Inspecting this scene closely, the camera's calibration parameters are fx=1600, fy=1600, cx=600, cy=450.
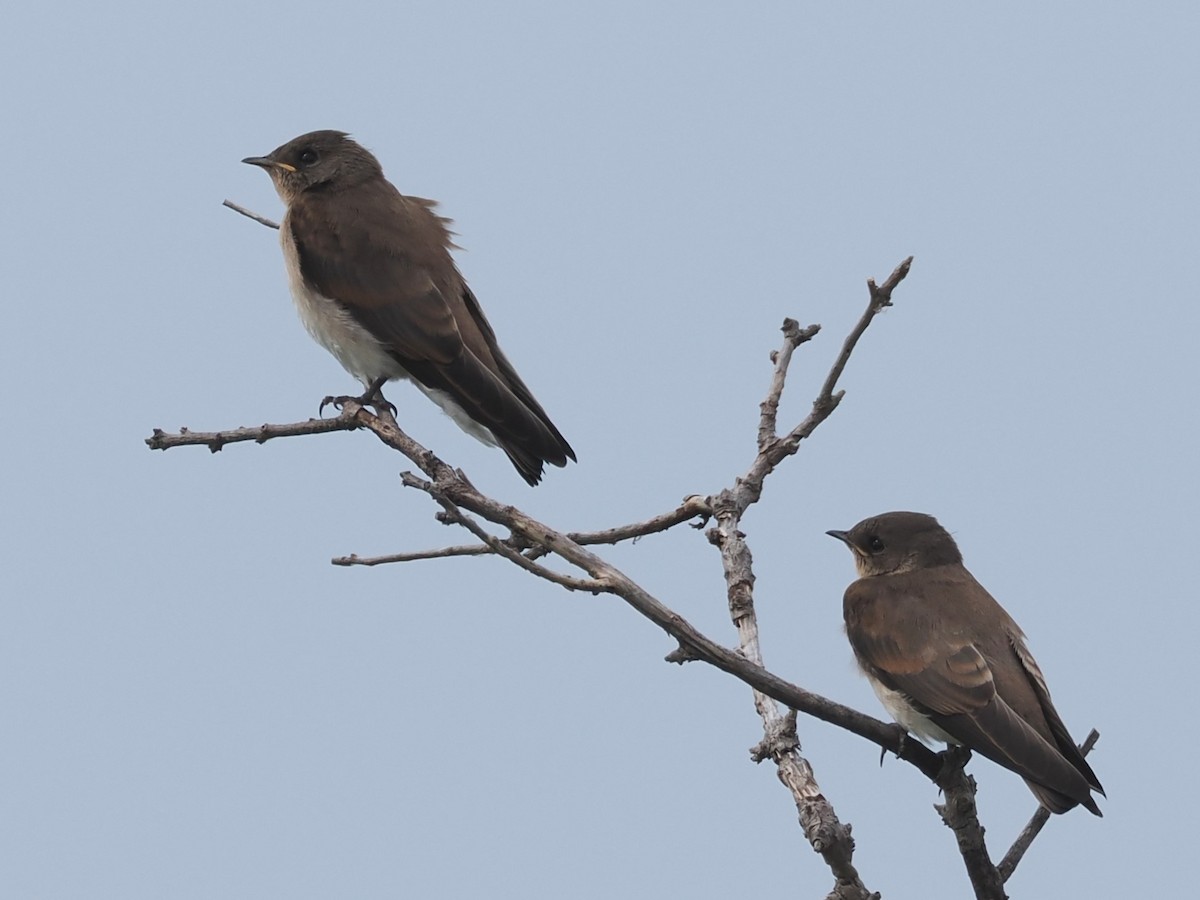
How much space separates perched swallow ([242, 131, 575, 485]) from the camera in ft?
26.4

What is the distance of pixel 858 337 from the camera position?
6.50 metres

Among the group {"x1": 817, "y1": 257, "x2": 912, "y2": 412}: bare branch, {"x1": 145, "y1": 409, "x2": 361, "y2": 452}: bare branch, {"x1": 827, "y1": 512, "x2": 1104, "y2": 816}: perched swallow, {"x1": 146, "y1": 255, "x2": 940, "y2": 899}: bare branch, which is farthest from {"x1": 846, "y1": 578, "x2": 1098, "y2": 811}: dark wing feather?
{"x1": 145, "y1": 409, "x2": 361, "y2": 452}: bare branch

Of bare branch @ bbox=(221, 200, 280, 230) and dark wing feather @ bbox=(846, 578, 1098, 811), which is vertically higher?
bare branch @ bbox=(221, 200, 280, 230)

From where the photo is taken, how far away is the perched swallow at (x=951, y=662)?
6180mm

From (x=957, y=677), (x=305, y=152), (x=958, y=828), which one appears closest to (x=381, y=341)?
(x=305, y=152)

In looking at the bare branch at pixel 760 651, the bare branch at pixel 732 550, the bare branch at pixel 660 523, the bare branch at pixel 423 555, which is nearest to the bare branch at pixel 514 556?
the bare branch at pixel 732 550

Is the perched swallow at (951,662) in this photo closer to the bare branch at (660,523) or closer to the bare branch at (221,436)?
the bare branch at (660,523)

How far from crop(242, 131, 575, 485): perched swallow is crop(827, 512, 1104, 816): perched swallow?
1.74 m

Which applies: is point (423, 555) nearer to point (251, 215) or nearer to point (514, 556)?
point (514, 556)

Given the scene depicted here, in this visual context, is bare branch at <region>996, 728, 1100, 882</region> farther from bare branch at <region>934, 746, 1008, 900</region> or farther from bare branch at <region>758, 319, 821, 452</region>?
bare branch at <region>758, 319, 821, 452</region>

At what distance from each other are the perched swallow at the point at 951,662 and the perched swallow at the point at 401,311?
5.72 feet

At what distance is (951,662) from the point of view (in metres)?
6.66

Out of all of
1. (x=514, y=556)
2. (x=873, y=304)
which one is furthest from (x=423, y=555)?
(x=873, y=304)

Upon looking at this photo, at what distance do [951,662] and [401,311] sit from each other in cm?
332
